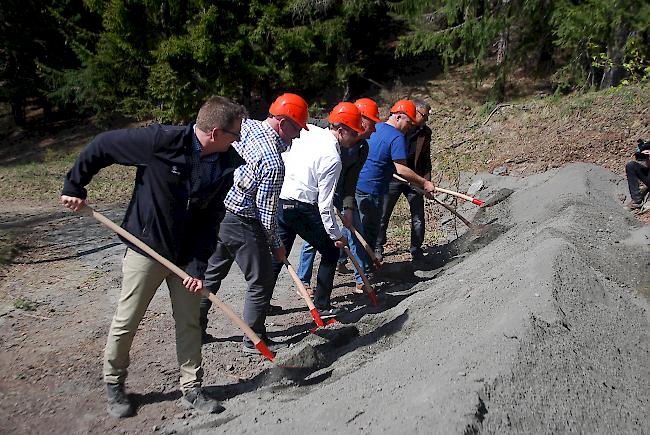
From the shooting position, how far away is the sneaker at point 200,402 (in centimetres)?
362

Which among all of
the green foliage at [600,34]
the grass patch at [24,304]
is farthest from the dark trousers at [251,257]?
the green foliage at [600,34]

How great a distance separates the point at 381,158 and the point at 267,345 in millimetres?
2448

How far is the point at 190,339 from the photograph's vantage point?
12.2 feet

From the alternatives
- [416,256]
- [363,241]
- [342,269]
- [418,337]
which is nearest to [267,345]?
[418,337]

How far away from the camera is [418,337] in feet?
12.7

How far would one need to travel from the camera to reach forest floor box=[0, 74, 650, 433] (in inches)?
111

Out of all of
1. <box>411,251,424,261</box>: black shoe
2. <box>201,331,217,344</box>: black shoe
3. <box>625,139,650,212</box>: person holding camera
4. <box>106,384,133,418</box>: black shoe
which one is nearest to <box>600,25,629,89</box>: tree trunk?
<box>625,139,650,212</box>: person holding camera

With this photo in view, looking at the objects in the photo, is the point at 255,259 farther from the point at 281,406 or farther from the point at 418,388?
the point at 418,388

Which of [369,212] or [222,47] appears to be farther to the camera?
[222,47]

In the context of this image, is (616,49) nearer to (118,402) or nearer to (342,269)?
(342,269)

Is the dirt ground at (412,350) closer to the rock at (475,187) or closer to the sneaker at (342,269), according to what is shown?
the sneaker at (342,269)

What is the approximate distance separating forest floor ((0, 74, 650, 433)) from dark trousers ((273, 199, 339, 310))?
560 millimetres

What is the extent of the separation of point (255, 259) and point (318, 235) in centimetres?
95

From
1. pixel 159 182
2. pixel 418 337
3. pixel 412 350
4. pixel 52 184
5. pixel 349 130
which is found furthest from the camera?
pixel 52 184
